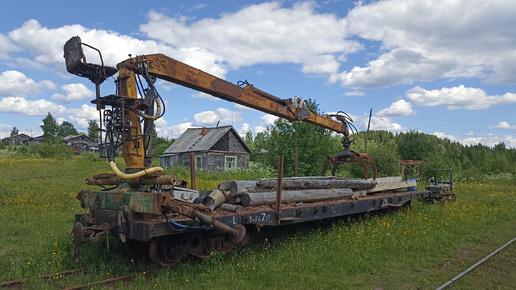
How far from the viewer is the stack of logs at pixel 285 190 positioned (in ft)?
26.1

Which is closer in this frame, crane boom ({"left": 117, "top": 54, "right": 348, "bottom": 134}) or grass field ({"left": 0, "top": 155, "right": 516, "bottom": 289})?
grass field ({"left": 0, "top": 155, "right": 516, "bottom": 289})

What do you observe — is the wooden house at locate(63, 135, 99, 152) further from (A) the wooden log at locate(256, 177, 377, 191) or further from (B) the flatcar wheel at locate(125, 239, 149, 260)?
(B) the flatcar wheel at locate(125, 239, 149, 260)

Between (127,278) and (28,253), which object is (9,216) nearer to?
(28,253)

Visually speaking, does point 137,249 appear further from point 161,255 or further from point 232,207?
point 232,207

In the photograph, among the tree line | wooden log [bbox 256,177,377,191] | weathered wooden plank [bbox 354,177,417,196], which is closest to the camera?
wooden log [bbox 256,177,377,191]

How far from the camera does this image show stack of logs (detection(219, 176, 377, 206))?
7.96m

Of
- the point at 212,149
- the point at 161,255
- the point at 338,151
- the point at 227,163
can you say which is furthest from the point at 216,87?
the point at 227,163

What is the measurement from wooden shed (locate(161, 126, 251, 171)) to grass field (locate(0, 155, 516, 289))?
2144cm

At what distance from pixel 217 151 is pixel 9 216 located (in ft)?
74.5

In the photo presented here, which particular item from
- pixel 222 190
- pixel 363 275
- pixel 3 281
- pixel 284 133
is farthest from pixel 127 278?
pixel 284 133

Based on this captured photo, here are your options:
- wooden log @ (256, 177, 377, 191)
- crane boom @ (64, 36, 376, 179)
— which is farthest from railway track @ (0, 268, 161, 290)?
wooden log @ (256, 177, 377, 191)

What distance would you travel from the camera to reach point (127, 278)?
19.4 feet

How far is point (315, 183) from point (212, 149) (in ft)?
76.8

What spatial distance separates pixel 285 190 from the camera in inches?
344
